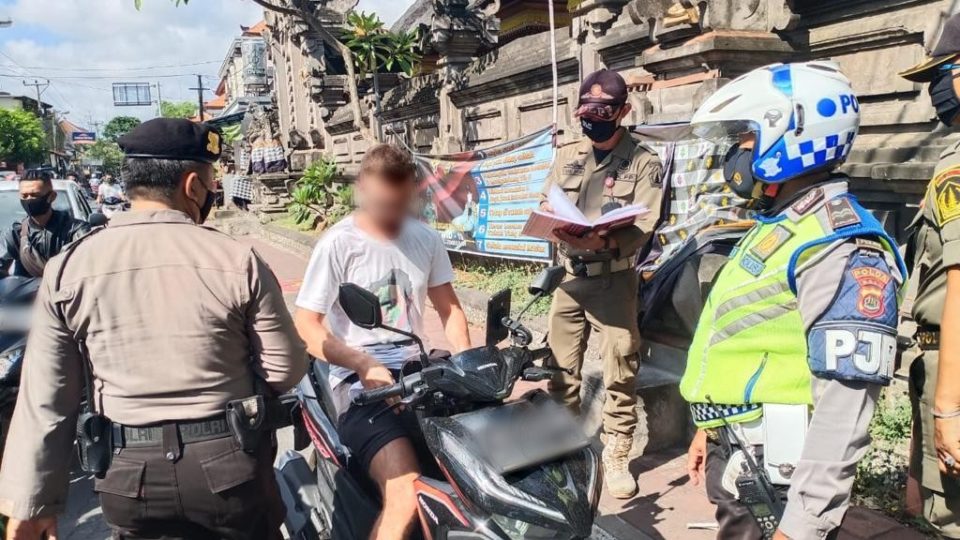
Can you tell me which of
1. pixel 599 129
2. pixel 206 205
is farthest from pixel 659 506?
pixel 206 205

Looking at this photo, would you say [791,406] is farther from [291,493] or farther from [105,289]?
[291,493]

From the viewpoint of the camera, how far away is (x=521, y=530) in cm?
188

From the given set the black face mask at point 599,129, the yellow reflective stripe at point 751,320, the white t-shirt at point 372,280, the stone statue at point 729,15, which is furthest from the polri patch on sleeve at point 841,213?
the stone statue at point 729,15

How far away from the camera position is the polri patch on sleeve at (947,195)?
6.22ft

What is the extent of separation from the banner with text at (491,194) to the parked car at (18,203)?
3671mm

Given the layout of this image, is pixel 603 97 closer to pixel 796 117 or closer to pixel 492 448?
pixel 796 117

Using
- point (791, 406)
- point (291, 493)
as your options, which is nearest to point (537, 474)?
point (791, 406)

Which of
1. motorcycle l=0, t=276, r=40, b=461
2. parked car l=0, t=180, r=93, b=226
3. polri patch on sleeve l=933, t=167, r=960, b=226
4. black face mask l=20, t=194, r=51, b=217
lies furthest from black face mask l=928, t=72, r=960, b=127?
parked car l=0, t=180, r=93, b=226

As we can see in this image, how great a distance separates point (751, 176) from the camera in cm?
196

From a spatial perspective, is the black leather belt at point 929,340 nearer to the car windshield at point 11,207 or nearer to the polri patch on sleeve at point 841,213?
the polri patch on sleeve at point 841,213

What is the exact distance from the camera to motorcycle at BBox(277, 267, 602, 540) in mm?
1894

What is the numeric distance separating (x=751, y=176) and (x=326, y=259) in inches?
63.4

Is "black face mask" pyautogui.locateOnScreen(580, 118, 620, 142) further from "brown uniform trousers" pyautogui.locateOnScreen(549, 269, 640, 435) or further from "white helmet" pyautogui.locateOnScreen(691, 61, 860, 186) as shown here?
"white helmet" pyautogui.locateOnScreen(691, 61, 860, 186)

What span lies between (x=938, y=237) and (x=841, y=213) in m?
0.51
